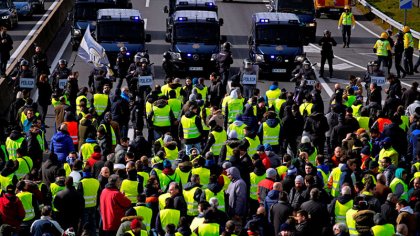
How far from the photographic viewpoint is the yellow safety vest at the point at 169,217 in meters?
20.1

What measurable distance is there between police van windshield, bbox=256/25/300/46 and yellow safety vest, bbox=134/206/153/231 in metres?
20.6

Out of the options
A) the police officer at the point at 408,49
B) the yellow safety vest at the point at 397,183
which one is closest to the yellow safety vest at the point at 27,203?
the yellow safety vest at the point at 397,183

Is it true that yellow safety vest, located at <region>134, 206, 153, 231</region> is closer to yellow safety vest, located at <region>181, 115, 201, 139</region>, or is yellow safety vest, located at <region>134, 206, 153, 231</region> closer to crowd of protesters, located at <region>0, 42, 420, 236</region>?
crowd of protesters, located at <region>0, 42, 420, 236</region>

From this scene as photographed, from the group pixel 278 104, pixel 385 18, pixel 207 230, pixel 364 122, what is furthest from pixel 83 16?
pixel 207 230

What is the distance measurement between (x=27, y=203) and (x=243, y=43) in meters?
27.9

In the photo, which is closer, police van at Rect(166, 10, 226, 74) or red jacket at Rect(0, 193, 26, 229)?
red jacket at Rect(0, 193, 26, 229)

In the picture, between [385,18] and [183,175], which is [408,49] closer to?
[385,18]

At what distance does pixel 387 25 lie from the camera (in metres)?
53.5

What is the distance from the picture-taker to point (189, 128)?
26812mm

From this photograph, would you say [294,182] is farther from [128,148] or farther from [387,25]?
[387,25]

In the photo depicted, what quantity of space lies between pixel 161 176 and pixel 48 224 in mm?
3398

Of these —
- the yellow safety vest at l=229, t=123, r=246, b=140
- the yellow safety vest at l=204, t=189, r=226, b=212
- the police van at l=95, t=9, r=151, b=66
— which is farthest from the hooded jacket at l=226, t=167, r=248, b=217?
the police van at l=95, t=9, r=151, b=66

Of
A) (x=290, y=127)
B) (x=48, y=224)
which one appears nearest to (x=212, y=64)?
(x=290, y=127)

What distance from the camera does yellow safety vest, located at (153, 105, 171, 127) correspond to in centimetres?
2772
